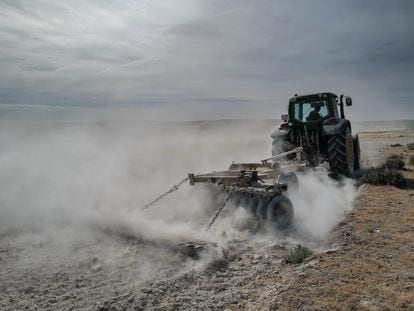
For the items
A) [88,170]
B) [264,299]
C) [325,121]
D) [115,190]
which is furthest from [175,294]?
[325,121]

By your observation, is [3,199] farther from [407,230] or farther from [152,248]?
[407,230]

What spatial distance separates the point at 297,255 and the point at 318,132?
6.50 metres

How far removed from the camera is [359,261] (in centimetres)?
470

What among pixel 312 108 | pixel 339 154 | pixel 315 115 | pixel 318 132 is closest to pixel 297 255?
pixel 339 154

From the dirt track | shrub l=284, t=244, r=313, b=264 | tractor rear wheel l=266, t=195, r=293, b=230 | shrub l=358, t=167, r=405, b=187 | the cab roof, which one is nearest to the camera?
the dirt track

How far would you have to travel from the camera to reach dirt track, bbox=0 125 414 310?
383cm

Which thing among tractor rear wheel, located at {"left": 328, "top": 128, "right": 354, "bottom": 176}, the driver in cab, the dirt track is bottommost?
the dirt track

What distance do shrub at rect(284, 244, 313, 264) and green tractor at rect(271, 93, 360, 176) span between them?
5357 mm

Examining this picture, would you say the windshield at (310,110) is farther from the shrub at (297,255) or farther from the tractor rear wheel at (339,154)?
the shrub at (297,255)

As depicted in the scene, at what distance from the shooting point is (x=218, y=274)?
15.0 ft

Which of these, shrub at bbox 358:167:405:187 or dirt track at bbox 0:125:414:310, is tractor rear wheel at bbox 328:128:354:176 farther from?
dirt track at bbox 0:125:414:310

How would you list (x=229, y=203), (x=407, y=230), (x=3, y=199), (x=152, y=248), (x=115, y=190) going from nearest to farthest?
(x=152, y=248), (x=407, y=230), (x=229, y=203), (x=3, y=199), (x=115, y=190)

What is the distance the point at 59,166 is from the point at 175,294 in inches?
293

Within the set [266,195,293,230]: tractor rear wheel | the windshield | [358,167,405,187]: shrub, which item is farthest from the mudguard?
[266,195,293,230]: tractor rear wheel
